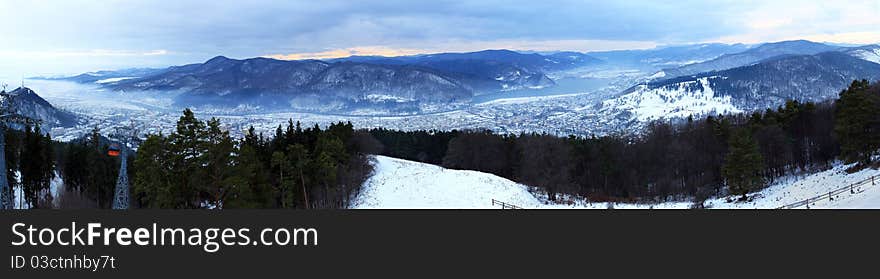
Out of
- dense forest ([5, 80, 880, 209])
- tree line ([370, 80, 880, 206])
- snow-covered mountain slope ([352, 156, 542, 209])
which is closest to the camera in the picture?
dense forest ([5, 80, 880, 209])

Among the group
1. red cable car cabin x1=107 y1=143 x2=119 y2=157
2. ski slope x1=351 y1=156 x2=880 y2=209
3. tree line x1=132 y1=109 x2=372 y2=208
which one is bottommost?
ski slope x1=351 y1=156 x2=880 y2=209

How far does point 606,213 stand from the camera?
7762 millimetres

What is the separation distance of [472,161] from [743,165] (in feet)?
84.9

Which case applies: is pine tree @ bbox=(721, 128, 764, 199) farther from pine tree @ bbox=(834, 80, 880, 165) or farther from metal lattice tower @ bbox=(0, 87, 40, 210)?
metal lattice tower @ bbox=(0, 87, 40, 210)

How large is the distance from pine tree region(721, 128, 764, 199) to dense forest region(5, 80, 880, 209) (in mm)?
87

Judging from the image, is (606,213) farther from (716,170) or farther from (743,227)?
(716,170)

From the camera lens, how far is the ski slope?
29875mm

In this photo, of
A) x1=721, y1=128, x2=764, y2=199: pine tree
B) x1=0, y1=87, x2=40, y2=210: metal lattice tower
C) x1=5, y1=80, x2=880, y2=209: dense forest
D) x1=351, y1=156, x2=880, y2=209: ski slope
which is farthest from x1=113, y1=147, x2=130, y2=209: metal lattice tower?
x1=721, y1=128, x2=764, y2=199: pine tree

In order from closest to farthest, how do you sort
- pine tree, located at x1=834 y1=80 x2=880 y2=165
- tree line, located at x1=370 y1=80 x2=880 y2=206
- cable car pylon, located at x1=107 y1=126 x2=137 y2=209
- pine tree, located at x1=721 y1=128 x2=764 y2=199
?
cable car pylon, located at x1=107 y1=126 x2=137 y2=209 < pine tree, located at x1=834 y1=80 x2=880 y2=165 < pine tree, located at x1=721 y1=128 x2=764 y2=199 < tree line, located at x1=370 y1=80 x2=880 y2=206

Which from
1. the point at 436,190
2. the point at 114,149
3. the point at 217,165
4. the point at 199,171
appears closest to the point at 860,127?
the point at 436,190

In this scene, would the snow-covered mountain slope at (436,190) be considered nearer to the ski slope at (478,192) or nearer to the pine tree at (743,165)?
the ski slope at (478,192)

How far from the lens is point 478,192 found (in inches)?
1286

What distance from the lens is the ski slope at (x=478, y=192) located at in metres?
29.9

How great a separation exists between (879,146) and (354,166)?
35187mm
